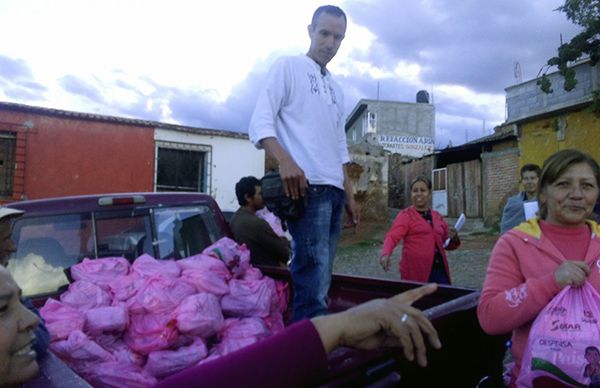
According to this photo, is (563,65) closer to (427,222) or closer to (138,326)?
(427,222)

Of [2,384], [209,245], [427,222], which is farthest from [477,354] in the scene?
[427,222]

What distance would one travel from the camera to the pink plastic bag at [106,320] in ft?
7.91

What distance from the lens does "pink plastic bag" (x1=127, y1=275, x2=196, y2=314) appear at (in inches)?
100

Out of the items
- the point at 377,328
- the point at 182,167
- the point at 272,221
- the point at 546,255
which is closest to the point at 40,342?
the point at 377,328

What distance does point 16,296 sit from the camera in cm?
128

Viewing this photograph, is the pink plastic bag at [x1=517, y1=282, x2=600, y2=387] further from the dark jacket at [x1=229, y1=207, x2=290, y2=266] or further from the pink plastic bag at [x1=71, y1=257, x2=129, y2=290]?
the dark jacket at [x1=229, y1=207, x2=290, y2=266]

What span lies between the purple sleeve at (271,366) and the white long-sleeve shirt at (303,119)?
1.51 meters

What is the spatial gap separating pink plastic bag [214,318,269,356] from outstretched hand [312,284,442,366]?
154 cm

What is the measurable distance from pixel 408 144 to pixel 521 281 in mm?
38780

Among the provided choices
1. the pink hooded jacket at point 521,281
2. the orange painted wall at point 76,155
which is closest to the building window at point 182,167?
the orange painted wall at point 76,155

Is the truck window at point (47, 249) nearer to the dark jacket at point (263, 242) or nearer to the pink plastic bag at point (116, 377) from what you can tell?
the pink plastic bag at point (116, 377)

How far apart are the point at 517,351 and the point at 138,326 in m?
1.75

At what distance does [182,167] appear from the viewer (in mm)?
17766

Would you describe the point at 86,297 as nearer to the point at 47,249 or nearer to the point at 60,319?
the point at 60,319
